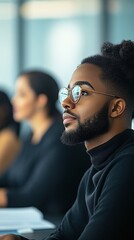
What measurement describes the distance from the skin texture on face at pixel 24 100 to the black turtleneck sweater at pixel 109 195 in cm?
180

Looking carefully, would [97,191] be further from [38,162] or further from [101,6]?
[101,6]

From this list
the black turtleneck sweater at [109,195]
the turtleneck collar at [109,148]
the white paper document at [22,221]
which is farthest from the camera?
the white paper document at [22,221]

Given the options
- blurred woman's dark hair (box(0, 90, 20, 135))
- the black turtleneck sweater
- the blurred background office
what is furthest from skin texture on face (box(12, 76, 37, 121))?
the blurred background office

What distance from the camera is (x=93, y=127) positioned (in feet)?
5.76

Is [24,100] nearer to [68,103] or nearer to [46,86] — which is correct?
[46,86]

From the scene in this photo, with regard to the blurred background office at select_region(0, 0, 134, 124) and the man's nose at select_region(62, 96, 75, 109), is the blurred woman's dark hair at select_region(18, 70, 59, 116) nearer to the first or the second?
the man's nose at select_region(62, 96, 75, 109)

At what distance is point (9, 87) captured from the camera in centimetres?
766

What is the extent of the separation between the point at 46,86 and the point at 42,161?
→ 0.57 m

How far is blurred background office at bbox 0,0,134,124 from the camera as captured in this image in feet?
25.1

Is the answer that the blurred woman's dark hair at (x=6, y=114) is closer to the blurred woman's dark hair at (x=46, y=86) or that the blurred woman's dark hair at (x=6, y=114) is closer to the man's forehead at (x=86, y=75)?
the blurred woman's dark hair at (x=46, y=86)

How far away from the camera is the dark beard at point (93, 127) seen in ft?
5.75

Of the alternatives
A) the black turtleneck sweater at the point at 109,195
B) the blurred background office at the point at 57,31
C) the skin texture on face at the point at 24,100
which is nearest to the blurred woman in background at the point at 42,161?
the skin texture on face at the point at 24,100

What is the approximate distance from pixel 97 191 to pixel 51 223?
81 cm

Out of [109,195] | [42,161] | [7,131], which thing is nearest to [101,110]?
[109,195]
